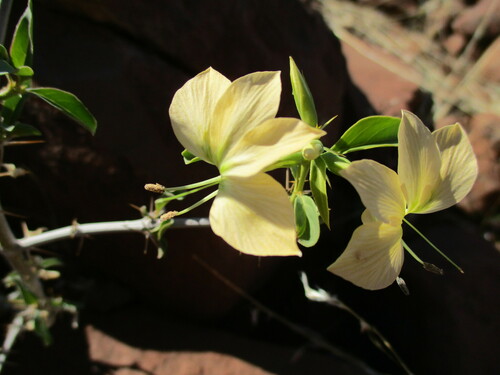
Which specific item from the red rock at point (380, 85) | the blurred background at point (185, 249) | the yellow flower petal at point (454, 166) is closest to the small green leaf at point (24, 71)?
the blurred background at point (185, 249)

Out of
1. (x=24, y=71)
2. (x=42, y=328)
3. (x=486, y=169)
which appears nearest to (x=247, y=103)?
(x=24, y=71)

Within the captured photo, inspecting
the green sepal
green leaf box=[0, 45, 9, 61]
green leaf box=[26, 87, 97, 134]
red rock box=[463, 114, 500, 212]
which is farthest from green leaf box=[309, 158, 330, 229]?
red rock box=[463, 114, 500, 212]

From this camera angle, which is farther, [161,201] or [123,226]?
[123,226]

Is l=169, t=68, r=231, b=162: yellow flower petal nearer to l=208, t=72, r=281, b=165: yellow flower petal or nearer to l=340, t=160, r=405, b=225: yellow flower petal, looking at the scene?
l=208, t=72, r=281, b=165: yellow flower petal

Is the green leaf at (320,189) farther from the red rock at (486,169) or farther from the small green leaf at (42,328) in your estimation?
the red rock at (486,169)

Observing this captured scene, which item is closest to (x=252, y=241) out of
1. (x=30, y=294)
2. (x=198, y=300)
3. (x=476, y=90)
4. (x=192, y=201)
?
(x=30, y=294)

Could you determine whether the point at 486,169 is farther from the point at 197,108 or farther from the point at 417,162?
the point at 197,108
